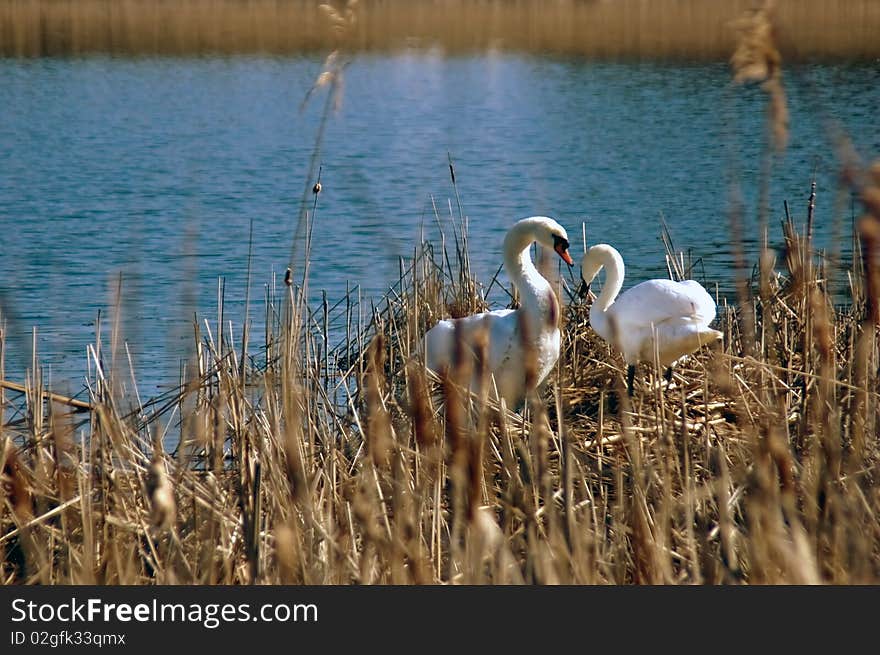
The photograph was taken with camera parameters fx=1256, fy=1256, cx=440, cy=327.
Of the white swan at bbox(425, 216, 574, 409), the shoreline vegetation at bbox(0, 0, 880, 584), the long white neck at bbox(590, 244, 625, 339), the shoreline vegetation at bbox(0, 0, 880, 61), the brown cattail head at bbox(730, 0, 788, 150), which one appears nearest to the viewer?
the brown cattail head at bbox(730, 0, 788, 150)

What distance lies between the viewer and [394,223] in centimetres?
1220

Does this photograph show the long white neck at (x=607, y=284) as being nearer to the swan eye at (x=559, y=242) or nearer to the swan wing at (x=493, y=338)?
the swan eye at (x=559, y=242)

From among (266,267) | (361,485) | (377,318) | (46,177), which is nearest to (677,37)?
(46,177)

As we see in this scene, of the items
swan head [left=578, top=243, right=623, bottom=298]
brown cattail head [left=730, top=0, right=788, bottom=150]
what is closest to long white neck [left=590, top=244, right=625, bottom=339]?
swan head [left=578, top=243, right=623, bottom=298]

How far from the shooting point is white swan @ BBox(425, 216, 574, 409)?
5.01 metres

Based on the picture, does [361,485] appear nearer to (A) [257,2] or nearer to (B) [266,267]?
(B) [266,267]

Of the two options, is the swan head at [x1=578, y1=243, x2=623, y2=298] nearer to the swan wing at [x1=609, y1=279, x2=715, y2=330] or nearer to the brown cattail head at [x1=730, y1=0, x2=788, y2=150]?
the swan wing at [x1=609, y1=279, x2=715, y2=330]

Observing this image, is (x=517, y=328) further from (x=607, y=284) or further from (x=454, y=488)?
(x=454, y=488)

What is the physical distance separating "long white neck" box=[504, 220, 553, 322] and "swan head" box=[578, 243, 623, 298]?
342mm

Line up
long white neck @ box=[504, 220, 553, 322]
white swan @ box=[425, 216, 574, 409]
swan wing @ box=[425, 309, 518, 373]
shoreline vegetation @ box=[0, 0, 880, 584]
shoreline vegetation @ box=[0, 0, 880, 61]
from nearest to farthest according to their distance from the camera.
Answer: shoreline vegetation @ box=[0, 0, 880, 584] → white swan @ box=[425, 216, 574, 409] → swan wing @ box=[425, 309, 518, 373] → long white neck @ box=[504, 220, 553, 322] → shoreline vegetation @ box=[0, 0, 880, 61]

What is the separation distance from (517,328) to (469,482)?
2836mm

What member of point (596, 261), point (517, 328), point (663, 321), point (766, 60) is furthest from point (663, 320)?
point (766, 60)

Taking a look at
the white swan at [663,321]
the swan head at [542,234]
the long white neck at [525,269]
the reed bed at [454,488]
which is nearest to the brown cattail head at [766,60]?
the reed bed at [454,488]

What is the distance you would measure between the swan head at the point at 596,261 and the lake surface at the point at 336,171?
50 centimetres
